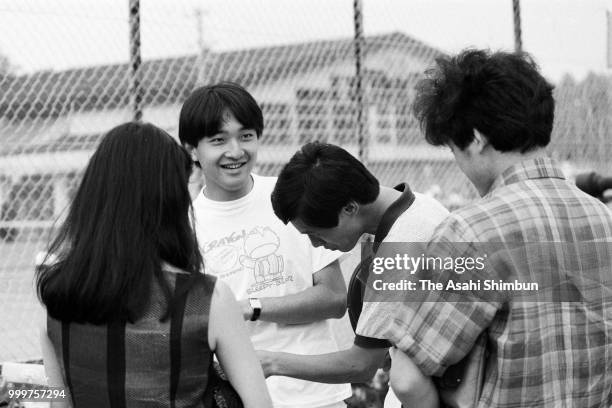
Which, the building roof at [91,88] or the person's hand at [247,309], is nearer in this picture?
the person's hand at [247,309]

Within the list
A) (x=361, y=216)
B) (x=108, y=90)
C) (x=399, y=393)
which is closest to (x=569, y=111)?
(x=108, y=90)

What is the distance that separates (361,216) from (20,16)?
207 centimetres

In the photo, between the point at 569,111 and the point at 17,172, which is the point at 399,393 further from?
the point at 569,111

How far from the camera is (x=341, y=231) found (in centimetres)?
219

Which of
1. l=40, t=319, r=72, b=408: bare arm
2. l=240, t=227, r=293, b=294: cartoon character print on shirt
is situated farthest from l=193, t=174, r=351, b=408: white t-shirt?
l=40, t=319, r=72, b=408: bare arm

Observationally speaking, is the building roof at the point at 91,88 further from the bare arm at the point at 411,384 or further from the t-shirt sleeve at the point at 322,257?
the bare arm at the point at 411,384

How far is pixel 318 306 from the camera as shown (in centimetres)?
263

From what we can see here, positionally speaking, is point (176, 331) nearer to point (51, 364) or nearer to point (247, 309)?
point (51, 364)

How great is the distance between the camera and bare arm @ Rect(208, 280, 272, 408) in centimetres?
168

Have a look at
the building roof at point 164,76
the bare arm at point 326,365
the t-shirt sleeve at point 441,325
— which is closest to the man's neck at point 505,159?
the t-shirt sleeve at point 441,325

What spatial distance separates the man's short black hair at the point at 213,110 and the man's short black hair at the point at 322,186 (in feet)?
1.91

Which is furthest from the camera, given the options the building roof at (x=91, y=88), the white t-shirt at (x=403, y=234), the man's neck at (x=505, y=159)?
the building roof at (x=91, y=88)

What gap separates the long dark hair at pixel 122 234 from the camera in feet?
5.42

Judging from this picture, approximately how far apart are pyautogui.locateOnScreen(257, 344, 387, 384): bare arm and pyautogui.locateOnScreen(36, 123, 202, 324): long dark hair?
60cm
